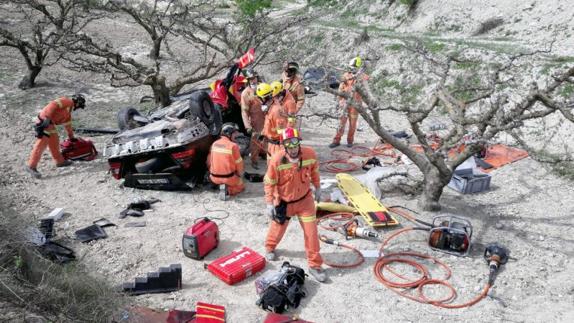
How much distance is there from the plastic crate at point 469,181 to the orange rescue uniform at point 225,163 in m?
3.76

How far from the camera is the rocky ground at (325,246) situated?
17.9 ft

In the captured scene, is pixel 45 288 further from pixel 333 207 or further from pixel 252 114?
pixel 252 114

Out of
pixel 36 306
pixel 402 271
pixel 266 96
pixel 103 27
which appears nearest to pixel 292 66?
pixel 266 96

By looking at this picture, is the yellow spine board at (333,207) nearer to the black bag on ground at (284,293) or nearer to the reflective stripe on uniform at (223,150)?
the reflective stripe on uniform at (223,150)

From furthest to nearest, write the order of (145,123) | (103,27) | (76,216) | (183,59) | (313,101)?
(103,27) → (183,59) → (313,101) → (145,123) → (76,216)

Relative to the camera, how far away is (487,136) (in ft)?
21.2

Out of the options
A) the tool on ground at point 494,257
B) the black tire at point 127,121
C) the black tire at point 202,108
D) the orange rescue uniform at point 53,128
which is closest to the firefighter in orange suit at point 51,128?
the orange rescue uniform at point 53,128

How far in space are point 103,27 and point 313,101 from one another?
13.6 meters

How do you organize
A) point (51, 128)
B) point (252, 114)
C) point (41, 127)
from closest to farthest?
point (41, 127) < point (51, 128) < point (252, 114)

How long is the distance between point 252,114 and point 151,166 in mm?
2241

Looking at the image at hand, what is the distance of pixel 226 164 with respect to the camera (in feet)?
26.1

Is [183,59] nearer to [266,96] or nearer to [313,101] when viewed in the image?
[313,101]

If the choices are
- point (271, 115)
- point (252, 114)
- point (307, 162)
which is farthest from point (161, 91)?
point (307, 162)

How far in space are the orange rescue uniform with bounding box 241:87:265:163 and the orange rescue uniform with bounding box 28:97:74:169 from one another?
11.2 ft
